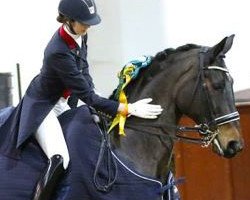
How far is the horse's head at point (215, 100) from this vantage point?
2.00 meters

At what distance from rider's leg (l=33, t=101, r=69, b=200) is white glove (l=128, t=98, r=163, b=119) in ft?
0.94

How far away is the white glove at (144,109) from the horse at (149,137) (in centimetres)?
4

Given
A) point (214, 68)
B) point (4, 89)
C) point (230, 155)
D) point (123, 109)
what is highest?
point (214, 68)

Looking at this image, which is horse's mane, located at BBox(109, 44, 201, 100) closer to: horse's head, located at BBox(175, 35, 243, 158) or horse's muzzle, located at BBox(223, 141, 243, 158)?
horse's head, located at BBox(175, 35, 243, 158)

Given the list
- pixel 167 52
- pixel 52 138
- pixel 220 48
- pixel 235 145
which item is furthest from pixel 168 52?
pixel 52 138

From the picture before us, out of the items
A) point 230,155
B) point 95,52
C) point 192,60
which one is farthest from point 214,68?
point 95,52

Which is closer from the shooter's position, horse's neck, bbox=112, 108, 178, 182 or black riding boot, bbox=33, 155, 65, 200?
black riding boot, bbox=33, 155, 65, 200

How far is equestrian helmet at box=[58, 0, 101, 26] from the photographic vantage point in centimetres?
204

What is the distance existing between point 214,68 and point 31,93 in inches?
28.3

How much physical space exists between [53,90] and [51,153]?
255mm

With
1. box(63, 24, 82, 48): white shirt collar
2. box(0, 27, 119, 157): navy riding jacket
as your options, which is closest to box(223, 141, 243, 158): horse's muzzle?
box(0, 27, 119, 157): navy riding jacket

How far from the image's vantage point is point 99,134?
204 cm

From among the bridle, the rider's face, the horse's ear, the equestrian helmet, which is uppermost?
the equestrian helmet

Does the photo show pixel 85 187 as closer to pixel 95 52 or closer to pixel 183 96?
pixel 183 96
